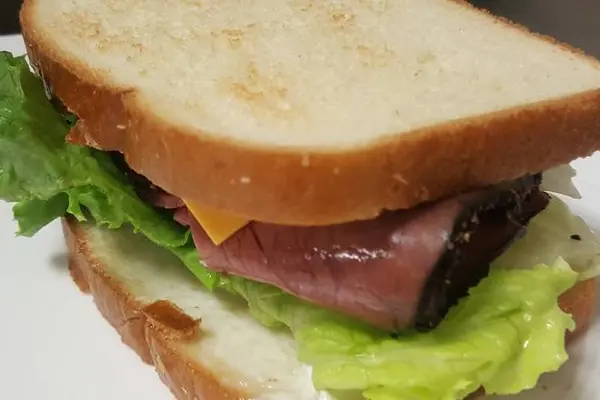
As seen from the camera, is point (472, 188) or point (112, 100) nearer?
point (472, 188)

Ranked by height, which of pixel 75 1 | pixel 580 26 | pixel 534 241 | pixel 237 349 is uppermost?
pixel 75 1

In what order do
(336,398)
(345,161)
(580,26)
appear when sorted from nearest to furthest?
1. (345,161)
2. (336,398)
3. (580,26)

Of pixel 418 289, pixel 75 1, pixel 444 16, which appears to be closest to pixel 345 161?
pixel 418 289

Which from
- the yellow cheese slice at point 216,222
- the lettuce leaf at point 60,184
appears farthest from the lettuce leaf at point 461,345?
the lettuce leaf at point 60,184

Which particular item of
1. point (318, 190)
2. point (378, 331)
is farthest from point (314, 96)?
point (378, 331)

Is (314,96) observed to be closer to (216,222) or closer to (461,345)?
(216,222)

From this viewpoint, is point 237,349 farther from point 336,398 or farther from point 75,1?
point 75,1

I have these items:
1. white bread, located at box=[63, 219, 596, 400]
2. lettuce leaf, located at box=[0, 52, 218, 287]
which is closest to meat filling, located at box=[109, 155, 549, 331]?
white bread, located at box=[63, 219, 596, 400]
